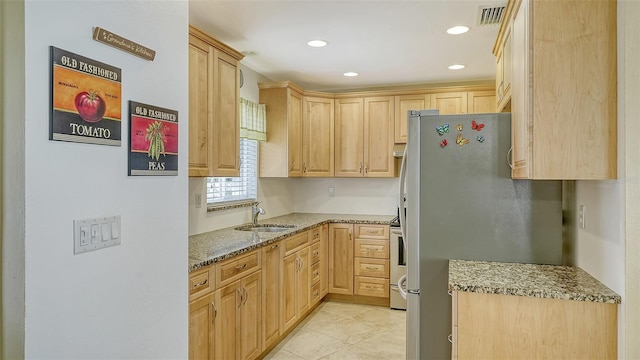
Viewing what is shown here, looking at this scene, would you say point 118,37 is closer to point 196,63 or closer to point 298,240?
point 196,63

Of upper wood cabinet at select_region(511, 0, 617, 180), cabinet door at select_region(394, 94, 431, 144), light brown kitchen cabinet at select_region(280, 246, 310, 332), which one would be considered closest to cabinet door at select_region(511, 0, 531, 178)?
upper wood cabinet at select_region(511, 0, 617, 180)

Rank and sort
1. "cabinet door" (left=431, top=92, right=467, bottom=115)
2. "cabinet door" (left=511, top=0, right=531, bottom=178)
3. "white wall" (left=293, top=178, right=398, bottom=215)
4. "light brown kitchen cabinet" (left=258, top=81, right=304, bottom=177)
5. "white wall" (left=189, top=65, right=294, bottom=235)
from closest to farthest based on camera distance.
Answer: "cabinet door" (left=511, top=0, right=531, bottom=178), "white wall" (left=189, top=65, right=294, bottom=235), "light brown kitchen cabinet" (left=258, top=81, right=304, bottom=177), "cabinet door" (left=431, top=92, right=467, bottom=115), "white wall" (left=293, top=178, right=398, bottom=215)

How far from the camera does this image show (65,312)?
126 cm

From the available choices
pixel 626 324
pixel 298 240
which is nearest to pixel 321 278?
pixel 298 240

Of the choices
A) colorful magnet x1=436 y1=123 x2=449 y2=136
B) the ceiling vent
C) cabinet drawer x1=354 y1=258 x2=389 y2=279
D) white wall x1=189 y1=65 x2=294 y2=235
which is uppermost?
the ceiling vent

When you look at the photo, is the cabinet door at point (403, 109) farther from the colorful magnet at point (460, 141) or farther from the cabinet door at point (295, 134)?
the colorful magnet at point (460, 141)

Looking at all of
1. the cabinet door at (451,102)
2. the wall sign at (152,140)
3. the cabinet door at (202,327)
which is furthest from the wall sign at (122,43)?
the cabinet door at (451,102)

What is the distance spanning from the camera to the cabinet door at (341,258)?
4531 mm

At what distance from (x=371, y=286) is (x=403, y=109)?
2.02 m

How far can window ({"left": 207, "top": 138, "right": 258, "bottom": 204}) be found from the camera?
142 inches

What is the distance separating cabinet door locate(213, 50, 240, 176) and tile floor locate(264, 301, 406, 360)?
153cm

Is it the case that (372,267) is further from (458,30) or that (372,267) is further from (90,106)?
(90,106)

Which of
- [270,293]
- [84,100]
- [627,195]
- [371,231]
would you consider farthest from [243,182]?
[627,195]

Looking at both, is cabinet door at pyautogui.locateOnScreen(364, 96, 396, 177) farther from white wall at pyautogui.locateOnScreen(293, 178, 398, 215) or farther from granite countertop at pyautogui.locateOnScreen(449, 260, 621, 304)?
granite countertop at pyautogui.locateOnScreen(449, 260, 621, 304)
